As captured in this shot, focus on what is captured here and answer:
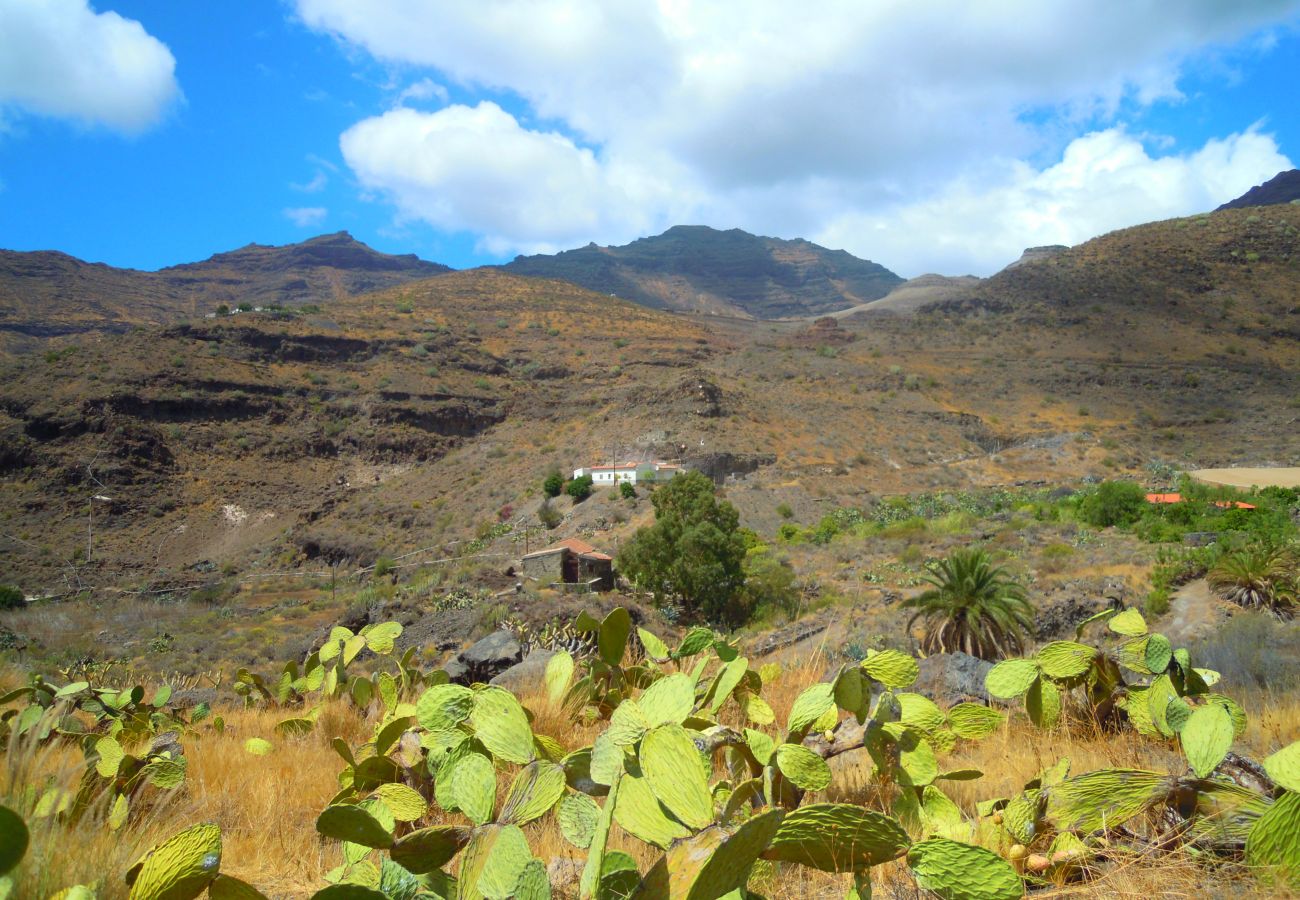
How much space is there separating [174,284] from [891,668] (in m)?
143

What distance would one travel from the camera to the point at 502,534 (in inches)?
1502

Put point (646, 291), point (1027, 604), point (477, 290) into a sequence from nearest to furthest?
point (1027, 604) < point (477, 290) < point (646, 291)

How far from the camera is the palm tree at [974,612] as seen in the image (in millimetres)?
14125

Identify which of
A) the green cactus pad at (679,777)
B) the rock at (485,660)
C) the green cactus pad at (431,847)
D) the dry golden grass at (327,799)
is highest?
the green cactus pad at (679,777)

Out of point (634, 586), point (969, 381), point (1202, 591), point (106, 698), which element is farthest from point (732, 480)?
point (106, 698)

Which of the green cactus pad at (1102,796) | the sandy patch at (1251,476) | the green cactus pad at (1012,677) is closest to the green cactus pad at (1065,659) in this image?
the green cactus pad at (1012,677)

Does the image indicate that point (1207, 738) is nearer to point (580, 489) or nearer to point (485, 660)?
point (485, 660)

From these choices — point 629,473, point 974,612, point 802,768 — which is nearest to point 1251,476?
point 629,473

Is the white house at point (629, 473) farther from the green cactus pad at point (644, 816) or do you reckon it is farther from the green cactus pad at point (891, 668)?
the green cactus pad at point (644, 816)

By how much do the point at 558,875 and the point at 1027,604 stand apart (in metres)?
14.7

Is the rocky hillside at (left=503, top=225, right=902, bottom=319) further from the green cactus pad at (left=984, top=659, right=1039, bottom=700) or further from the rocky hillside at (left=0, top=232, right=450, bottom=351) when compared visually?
the green cactus pad at (left=984, top=659, right=1039, bottom=700)

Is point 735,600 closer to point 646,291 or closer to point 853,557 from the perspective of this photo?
point 853,557

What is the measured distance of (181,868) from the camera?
62.3 inches

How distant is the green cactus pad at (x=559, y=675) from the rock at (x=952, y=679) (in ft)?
9.43
